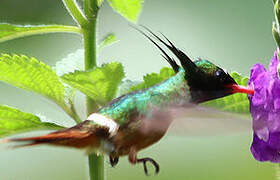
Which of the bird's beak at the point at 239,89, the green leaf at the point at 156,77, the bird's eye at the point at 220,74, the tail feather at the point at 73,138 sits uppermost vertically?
the green leaf at the point at 156,77

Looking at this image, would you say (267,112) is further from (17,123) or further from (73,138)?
(17,123)

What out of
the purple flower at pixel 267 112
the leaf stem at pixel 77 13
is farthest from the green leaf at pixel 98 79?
the purple flower at pixel 267 112

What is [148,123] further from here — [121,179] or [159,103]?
[121,179]

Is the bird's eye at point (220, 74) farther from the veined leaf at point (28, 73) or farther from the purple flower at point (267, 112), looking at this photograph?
the veined leaf at point (28, 73)

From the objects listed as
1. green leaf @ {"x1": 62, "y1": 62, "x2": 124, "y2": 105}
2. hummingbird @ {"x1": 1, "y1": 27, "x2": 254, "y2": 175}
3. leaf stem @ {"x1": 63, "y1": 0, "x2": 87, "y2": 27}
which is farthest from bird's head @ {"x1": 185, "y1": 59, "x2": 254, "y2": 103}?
leaf stem @ {"x1": 63, "y1": 0, "x2": 87, "y2": 27}

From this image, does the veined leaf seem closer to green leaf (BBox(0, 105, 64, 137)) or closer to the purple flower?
green leaf (BBox(0, 105, 64, 137))

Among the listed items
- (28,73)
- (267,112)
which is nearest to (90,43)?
(28,73)
